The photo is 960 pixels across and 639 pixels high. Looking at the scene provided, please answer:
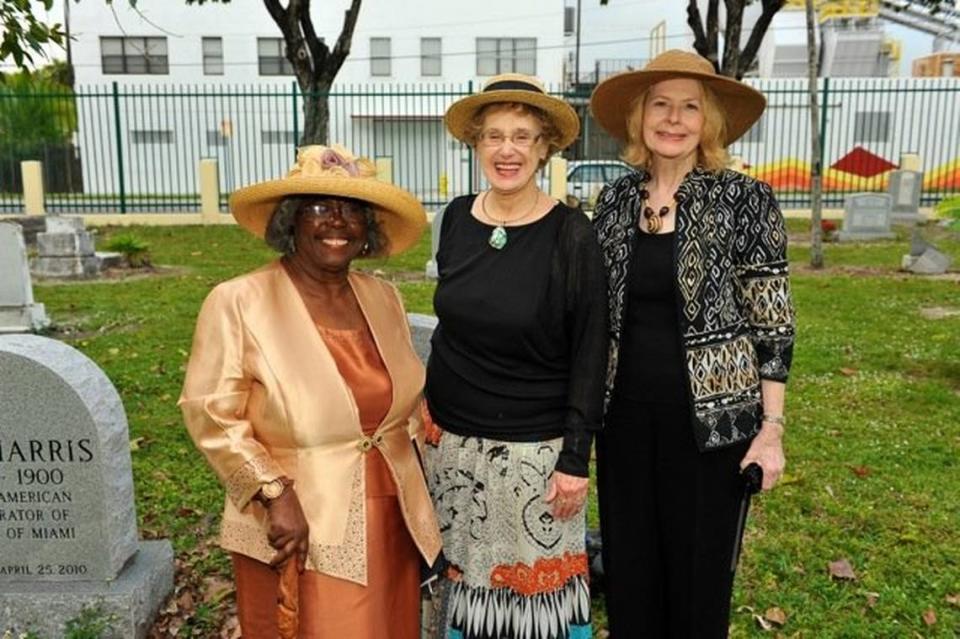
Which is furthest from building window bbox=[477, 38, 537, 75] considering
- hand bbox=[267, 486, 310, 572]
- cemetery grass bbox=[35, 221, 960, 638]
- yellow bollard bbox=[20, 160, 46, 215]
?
hand bbox=[267, 486, 310, 572]

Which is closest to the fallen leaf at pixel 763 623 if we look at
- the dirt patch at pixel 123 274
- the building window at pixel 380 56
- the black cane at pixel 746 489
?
the black cane at pixel 746 489

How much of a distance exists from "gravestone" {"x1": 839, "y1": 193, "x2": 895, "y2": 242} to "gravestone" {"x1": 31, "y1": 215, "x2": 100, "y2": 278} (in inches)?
516

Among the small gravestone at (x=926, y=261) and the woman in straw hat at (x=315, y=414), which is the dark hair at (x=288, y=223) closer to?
the woman in straw hat at (x=315, y=414)

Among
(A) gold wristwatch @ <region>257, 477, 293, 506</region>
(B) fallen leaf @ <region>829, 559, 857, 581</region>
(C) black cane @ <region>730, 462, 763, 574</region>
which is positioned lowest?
(B) fallen leaf @ <region>829, 559, 857, 581</region>

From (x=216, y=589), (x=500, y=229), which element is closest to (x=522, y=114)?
(x=500, y=229)

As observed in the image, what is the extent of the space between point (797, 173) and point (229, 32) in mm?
20690

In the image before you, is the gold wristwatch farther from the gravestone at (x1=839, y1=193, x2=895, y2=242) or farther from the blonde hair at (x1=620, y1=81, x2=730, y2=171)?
the gravestone at (x1=839, y1=193, x2=895, y2=242)

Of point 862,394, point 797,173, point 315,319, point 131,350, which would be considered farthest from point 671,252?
point 797,173

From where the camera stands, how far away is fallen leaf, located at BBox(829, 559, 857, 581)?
4.02 m

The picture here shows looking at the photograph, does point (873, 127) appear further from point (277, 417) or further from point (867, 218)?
point (277, 417)

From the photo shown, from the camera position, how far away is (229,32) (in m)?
32.1

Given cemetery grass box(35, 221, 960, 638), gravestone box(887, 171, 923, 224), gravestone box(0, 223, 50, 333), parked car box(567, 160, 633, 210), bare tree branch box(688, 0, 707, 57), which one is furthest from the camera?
parked car box(567, 160, 633, 210)

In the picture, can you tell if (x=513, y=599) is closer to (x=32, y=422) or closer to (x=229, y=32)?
(x=32, y=422)

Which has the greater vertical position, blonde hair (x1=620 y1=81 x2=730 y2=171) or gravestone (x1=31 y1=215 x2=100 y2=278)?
blonde hair (x1=620 y1=81 x2=730 y2=171)
